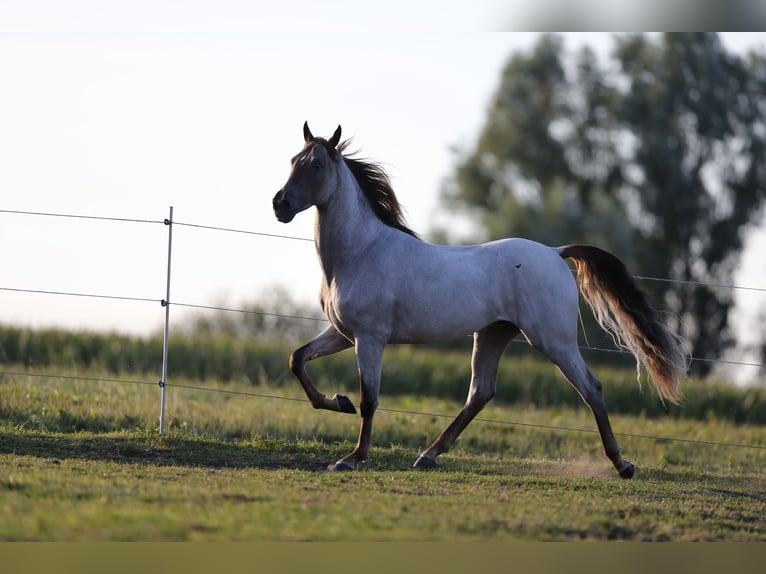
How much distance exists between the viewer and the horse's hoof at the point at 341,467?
8147mm

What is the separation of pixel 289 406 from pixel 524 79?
29448 mm

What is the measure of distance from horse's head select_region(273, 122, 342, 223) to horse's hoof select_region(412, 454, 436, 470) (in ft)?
7.19

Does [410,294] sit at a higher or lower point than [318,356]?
higher

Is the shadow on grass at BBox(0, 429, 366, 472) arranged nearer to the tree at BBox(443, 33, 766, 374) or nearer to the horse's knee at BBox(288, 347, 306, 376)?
the horse's knee at BBox(288, 347, 306, 376)

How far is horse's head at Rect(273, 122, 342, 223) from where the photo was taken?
8008 millimetres

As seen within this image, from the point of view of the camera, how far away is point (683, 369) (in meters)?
8.77

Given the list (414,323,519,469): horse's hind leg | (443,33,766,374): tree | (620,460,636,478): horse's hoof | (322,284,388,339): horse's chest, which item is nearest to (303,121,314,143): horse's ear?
(322,284,388,339): horse's chest

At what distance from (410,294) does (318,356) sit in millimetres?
903

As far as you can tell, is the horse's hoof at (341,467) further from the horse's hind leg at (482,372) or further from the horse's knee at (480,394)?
the horse's knee at (480,394)

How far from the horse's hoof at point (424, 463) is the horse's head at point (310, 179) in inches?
86.3

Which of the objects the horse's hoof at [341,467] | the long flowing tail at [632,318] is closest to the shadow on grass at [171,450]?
the horse's hoof at [341,467]

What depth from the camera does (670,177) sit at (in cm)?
3666

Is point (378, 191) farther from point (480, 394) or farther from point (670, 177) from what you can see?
point (670, 177)

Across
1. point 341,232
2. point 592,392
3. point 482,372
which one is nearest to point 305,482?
point 341,232
